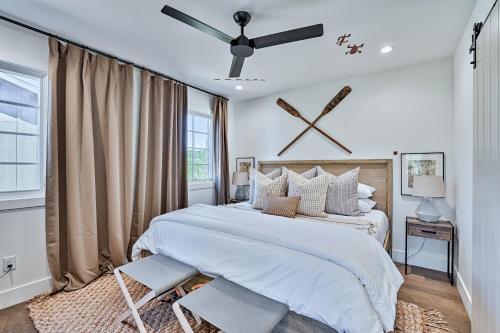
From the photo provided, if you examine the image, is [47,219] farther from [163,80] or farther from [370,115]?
[370,115]

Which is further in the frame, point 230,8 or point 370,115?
point 370,115

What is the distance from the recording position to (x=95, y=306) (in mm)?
2021

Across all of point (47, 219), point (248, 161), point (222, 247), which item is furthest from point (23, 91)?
point (248, 161)

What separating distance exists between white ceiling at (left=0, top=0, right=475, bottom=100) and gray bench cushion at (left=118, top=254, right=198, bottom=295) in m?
2.08

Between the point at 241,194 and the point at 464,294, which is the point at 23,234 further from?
the point at 464,294

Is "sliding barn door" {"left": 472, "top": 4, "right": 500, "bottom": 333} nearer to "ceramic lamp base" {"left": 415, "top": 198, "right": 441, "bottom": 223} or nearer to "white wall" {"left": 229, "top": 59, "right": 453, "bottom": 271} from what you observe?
"ceramic lamp base" {"left": 415, "top": 198, "right": 441, "bottom": 223}

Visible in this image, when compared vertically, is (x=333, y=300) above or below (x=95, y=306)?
above

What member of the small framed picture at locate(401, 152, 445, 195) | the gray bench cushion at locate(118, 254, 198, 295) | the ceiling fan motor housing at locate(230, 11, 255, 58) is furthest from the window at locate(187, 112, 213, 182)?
the small framed picture at locate(401, 152, 445, 195)

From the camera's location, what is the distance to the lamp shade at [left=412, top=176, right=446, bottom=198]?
2494 millimetres

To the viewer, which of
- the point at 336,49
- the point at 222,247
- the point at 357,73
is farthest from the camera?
the point at 357,73

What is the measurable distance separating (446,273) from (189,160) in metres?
3.68

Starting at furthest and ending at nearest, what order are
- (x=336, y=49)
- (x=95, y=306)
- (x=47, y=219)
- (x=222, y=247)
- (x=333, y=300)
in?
(x=336, y=49) → (x=47, y=219) → (x=95, y=306) → (x=222, y=247) → (x=333, y=300)

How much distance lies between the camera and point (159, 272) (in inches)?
72.6

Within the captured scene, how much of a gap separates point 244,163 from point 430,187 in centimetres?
278
